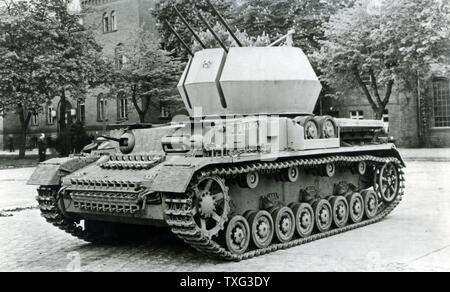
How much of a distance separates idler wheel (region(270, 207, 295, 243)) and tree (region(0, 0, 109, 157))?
24.1m

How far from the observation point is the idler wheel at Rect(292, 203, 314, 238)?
940 centimetres

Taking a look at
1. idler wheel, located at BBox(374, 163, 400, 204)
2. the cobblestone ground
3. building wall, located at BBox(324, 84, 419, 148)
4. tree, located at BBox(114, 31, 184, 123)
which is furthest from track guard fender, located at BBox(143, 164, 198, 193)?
building wall, located at BBox(324, 84, 419, 148)

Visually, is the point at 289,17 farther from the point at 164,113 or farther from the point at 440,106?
the point at 164,113

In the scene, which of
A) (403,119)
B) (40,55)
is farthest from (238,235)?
(403,119)

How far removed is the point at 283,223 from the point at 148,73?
28.2 m

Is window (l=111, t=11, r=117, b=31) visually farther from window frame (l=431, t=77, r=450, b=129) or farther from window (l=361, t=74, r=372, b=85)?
window frame (l=431, t=77, r=450, b=129)

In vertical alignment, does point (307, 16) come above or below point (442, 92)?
above

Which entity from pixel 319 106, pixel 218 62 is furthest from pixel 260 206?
pixel 319 106

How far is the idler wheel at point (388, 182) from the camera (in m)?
11.7

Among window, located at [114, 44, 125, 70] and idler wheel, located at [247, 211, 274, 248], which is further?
window, located at [114, 44, 125, 70]
